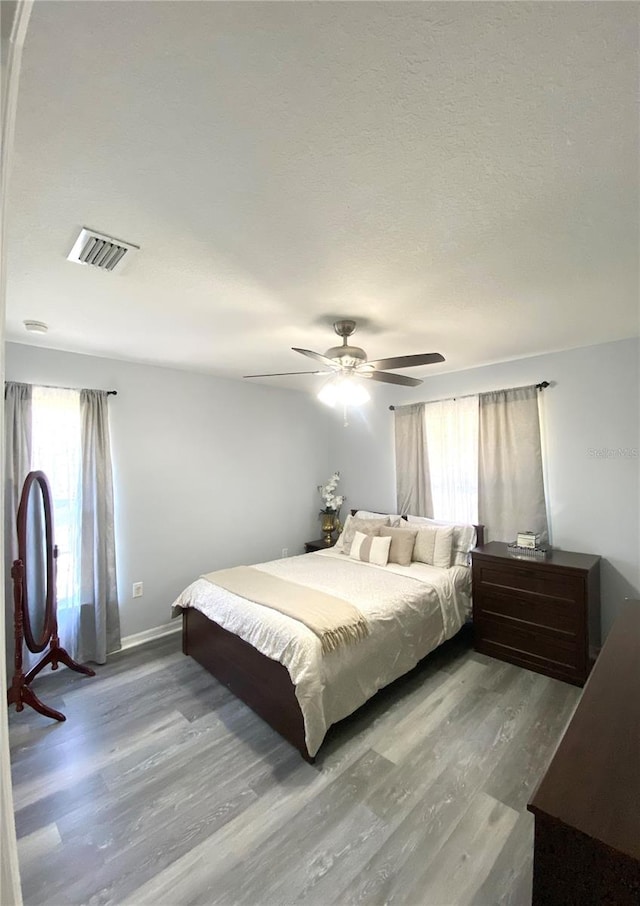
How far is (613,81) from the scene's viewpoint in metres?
0.93

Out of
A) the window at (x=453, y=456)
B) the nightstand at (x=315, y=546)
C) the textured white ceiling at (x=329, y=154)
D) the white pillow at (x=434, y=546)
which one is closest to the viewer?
the textured white ceiling at (x=329, y=154)

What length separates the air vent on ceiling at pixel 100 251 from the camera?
1.49 metres

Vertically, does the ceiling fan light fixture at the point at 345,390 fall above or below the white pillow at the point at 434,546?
above

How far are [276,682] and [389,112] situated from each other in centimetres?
252

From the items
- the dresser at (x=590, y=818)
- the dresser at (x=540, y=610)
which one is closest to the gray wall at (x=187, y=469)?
the dresser at (x=540, y=610)

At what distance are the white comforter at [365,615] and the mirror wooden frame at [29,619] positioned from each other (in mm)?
828

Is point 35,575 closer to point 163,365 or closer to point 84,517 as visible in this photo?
point 84,517

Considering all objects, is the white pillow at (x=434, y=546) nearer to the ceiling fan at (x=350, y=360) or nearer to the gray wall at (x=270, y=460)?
the gray wall at (x=270, y=460)

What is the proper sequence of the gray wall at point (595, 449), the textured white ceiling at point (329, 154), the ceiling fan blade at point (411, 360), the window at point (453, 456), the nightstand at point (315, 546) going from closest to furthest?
1. the textured white ceiling at point (329, 154)
2. the ceiling fan blade at point (411, 360)
3. the gray wall at point (595, 449)
4. the window at point (453, 456)
5. the nightstand at point (315, 546)

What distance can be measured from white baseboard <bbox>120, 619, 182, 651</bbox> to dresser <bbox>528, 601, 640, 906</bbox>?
3176 millimetres

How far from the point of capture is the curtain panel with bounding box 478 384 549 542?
319cm

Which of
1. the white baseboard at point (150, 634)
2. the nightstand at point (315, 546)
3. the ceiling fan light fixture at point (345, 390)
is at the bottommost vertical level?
the white baseboard at point (150, 634)

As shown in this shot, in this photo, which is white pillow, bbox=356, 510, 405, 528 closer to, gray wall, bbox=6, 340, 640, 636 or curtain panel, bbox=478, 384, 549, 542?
gray wall, bbox=6, 340, 640, 636

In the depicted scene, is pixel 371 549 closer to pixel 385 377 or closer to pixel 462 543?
pixel 462 543
